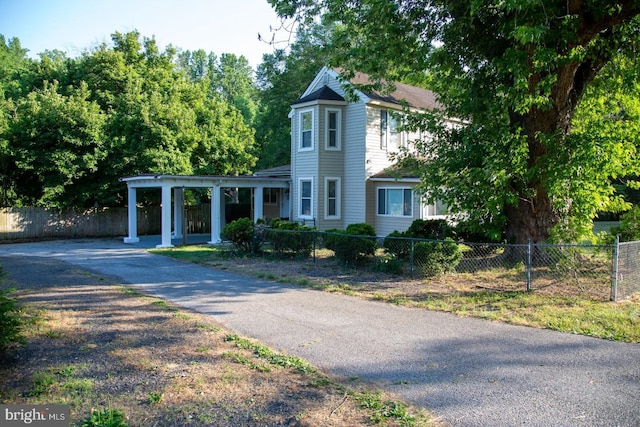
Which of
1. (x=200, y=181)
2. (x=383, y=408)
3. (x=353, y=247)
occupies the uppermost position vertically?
(x=200, y=181)

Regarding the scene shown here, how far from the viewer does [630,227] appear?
12.8 meters

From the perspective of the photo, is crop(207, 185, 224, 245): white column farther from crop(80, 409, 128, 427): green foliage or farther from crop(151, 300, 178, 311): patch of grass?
crop(80, 409, 128, 427): green foliage

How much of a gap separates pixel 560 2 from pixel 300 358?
9242 millimetres

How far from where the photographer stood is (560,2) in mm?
10320

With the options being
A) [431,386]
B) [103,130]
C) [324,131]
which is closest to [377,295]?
[431,386]

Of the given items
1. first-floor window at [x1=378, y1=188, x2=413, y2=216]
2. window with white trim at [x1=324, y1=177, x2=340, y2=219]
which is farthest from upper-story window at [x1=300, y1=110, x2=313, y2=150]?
first-floor window at [x1=378, y1=188, x2=413, y2=216]

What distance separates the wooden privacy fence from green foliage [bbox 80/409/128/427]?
22.5 meters

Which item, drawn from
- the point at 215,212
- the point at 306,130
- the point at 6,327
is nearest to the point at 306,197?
the point at 306,130

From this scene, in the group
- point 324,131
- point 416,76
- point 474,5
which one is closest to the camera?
point 474,5

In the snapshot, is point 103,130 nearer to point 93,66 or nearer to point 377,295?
point 93,66

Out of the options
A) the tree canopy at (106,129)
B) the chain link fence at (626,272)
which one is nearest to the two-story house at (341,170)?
the tree canopy at (106,129)

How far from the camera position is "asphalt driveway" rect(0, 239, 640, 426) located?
4.58 meters

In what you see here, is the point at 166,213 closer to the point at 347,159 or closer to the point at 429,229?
the point at 347,159

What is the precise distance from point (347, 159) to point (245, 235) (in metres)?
6.79
